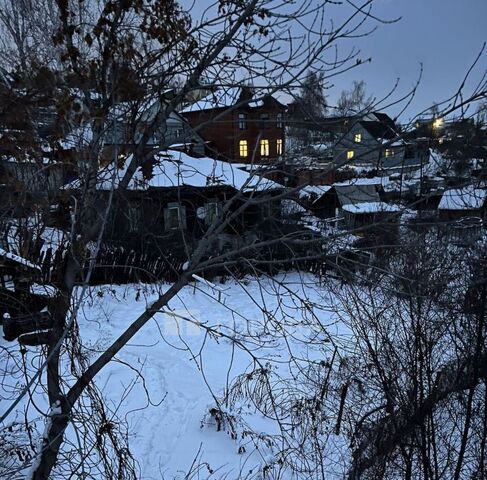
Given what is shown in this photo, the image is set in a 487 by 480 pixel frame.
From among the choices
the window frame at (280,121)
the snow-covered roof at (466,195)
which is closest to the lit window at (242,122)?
the window frame at (280,121)

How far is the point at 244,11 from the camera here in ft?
10.2

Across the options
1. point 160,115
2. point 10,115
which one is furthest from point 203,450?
point 10,115

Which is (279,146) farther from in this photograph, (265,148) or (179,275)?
(179,275)

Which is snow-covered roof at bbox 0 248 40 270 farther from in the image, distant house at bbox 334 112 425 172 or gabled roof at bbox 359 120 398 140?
gabled roof at bbox 359 120 398 140

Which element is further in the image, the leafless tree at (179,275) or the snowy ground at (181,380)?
the snowy ground at (181,380)

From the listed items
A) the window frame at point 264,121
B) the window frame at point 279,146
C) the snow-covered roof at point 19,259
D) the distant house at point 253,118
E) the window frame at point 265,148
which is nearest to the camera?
the window frame at point 264,121

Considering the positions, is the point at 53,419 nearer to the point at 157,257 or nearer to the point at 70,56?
the point at 70,56

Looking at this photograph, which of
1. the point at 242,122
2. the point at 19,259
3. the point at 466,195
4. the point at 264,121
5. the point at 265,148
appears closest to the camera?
the point at 264,121

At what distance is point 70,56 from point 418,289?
11.2 feet

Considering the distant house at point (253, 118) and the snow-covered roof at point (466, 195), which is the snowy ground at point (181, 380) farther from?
the snow-covered roof at point (466, 195)

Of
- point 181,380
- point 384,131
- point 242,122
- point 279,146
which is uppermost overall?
point 242,122

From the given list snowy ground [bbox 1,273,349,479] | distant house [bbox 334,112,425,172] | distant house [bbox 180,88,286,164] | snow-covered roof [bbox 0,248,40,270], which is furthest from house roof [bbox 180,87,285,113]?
snow-covered roof [bbox 0,248,40,270]

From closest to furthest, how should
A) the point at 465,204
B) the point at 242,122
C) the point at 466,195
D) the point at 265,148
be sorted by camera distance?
the point at 242,122
the point at 265,148
the point at 465,204
the point at 466,195

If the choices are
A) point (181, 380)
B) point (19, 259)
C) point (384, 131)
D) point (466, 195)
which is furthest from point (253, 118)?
point (466, 195)
